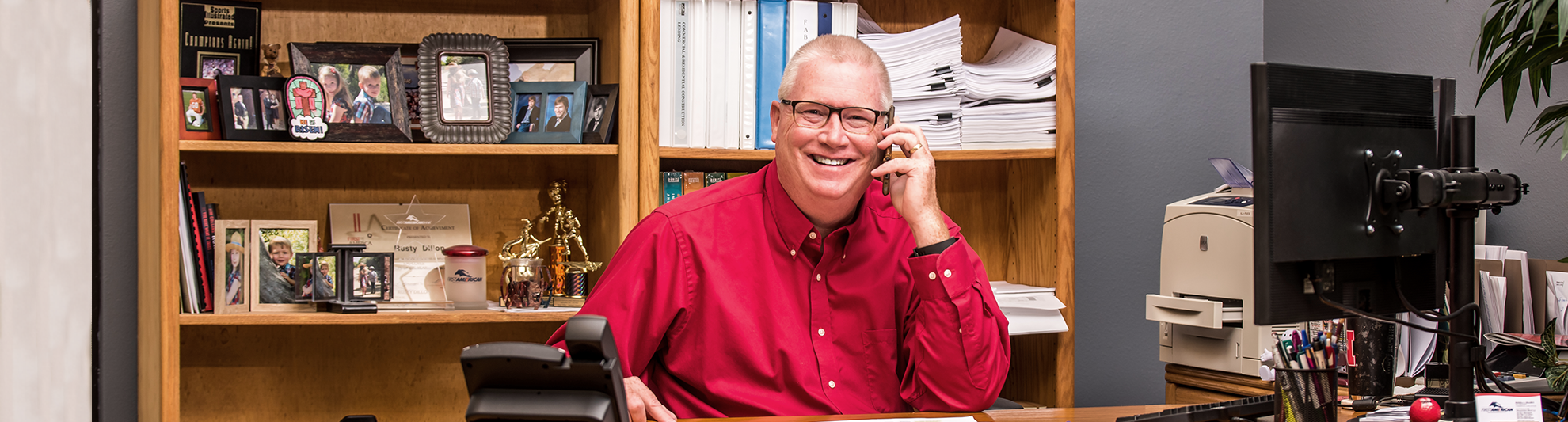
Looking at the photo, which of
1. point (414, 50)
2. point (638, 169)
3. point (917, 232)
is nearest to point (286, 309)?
point (414, 50)

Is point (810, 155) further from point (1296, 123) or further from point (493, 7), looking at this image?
point (493, 7)

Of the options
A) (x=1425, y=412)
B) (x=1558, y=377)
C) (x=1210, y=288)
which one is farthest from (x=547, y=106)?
(x=1558, y=377)

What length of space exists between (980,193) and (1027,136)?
0.33 meters

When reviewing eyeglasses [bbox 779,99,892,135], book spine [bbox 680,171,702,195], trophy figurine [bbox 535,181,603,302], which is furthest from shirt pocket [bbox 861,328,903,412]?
trophy figurine [bbox 535,181,603,302]

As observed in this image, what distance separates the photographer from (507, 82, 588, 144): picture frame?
6.93 feet

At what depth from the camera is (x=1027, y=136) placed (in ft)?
7.36

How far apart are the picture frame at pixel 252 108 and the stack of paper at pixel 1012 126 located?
1479 millimetres

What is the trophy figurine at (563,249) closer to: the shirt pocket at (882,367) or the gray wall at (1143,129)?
the shirt pocket at (882,367)

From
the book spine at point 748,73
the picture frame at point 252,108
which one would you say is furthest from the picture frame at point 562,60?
the picture frame at point 252,108

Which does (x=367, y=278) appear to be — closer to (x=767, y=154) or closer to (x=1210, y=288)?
(x=767, y=154)

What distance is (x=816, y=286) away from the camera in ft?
5.30

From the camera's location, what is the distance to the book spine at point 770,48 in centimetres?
212

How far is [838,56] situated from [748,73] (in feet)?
1.68

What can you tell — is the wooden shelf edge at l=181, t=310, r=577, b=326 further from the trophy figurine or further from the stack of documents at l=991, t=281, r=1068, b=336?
the stack of documents at l=991, t=281, r=1068, b=336
